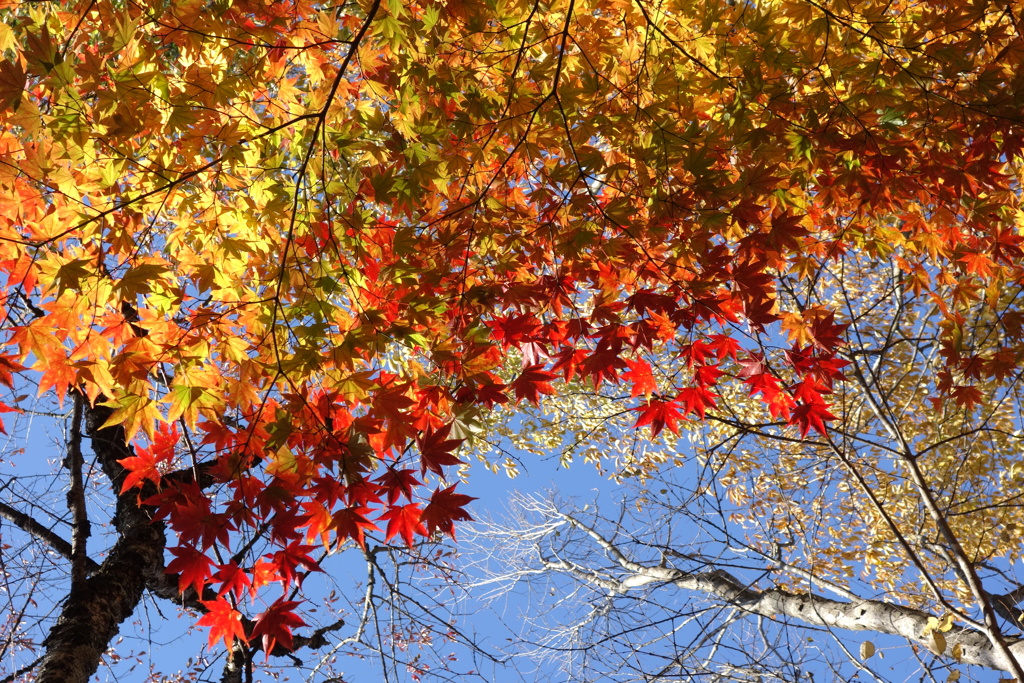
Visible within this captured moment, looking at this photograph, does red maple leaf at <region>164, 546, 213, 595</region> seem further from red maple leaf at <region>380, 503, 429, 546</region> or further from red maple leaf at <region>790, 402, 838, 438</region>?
red maple leaf at <region>790, 402, 838, 438</region>

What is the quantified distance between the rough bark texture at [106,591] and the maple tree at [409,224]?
0.9 inches

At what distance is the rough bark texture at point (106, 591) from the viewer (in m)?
3.17

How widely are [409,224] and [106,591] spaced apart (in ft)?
7.93

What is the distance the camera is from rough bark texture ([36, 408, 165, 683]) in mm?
3174

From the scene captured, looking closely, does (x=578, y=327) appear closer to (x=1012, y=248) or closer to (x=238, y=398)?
(x=238, y=398)

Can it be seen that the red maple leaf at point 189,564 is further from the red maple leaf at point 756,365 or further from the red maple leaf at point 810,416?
the red maple leaf at point 810,416

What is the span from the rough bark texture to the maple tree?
0.9 inches

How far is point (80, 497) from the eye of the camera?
3.67 meters

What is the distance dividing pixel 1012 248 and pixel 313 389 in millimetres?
3058

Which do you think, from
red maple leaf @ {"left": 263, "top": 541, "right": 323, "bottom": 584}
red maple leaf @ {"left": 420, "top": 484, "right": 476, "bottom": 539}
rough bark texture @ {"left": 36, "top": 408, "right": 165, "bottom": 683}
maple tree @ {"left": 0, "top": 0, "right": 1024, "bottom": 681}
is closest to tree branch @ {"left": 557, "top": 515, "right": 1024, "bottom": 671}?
maple tree @ {"left": 0, "top": 0, "right": 1024, "bottom": 681}

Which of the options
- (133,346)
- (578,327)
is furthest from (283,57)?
(578,327)

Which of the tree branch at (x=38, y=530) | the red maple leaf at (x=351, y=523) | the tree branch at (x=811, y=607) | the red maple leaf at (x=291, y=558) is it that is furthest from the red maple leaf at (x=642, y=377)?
the tree branch at (x=38, y=530)

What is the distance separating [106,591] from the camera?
11.5 feet

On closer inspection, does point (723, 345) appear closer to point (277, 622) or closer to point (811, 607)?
point (277, 622)
